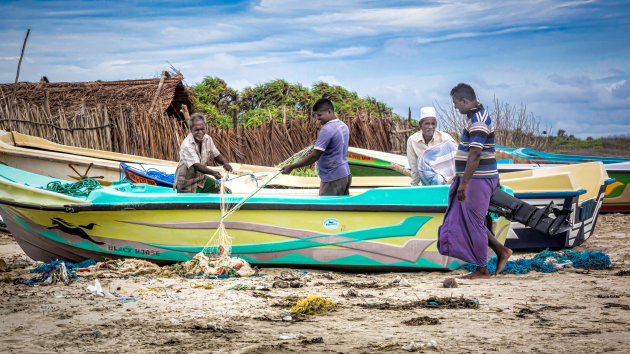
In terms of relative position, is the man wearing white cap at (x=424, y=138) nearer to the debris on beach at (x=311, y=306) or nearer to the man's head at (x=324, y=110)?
the man's head at (x=324, y=110)

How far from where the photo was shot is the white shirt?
21.4 ft

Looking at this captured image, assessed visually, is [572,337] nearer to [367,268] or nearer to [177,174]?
[367,268]

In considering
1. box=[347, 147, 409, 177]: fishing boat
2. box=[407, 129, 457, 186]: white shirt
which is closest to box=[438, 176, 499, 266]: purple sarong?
box=[407, 129, 457, 186]: white shirt

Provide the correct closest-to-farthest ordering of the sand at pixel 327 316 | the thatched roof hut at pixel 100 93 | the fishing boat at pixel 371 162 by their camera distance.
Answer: the sand at pixel 327 316 < the fishing boat at pixel 371 162 < the thatched roof hut at pixel 100 93

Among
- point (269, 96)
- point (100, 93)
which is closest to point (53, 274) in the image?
point (100, 93)

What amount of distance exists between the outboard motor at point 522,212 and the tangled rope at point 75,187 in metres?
4.30

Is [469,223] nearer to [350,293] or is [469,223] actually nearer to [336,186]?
[350,293]

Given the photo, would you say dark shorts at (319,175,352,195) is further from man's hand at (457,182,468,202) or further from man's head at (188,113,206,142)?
man's head at (188,113,206,142)

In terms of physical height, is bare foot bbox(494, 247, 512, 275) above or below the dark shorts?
below

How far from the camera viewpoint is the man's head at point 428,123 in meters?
6.49

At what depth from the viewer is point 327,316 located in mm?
4336

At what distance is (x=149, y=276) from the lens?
5.82 meters

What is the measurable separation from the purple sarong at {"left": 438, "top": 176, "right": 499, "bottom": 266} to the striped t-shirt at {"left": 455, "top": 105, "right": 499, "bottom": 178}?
0.08m

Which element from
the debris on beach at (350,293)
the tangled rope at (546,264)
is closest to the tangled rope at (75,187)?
the debris on beach at (350,293)
